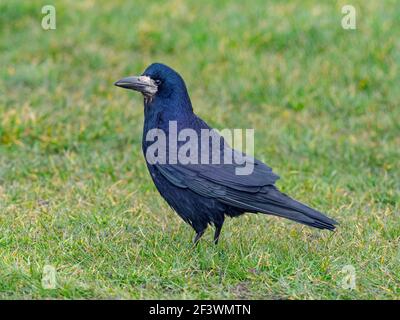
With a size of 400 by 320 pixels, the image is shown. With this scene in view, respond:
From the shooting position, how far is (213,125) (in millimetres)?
7934

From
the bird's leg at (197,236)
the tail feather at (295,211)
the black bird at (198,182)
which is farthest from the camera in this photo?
the bird's leg at (197,236)

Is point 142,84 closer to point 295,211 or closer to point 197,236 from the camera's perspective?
point 197,236

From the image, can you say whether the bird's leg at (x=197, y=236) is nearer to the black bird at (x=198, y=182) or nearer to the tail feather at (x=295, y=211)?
the black bird at (x=198, y=182)

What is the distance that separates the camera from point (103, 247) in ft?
16.8

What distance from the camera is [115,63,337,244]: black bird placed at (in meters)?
4.95

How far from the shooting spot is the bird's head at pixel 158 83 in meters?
5.29

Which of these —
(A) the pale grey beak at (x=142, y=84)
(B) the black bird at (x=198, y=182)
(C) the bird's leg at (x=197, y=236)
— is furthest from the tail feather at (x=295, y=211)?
(A) the pale grey beak at (x=142, y=84)

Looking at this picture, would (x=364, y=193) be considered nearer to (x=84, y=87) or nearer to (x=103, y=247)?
(x=103, y=247)

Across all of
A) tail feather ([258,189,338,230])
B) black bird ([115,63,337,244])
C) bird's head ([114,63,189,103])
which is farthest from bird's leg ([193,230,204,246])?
bird's head ([114,63,189,103])

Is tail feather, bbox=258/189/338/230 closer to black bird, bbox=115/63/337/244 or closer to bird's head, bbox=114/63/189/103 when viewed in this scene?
black bird, bbox=115/63/337/244

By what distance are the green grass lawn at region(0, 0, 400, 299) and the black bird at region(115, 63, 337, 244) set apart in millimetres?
246

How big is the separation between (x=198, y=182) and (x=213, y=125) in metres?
2.90

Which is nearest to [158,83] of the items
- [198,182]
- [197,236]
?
[198,182]
